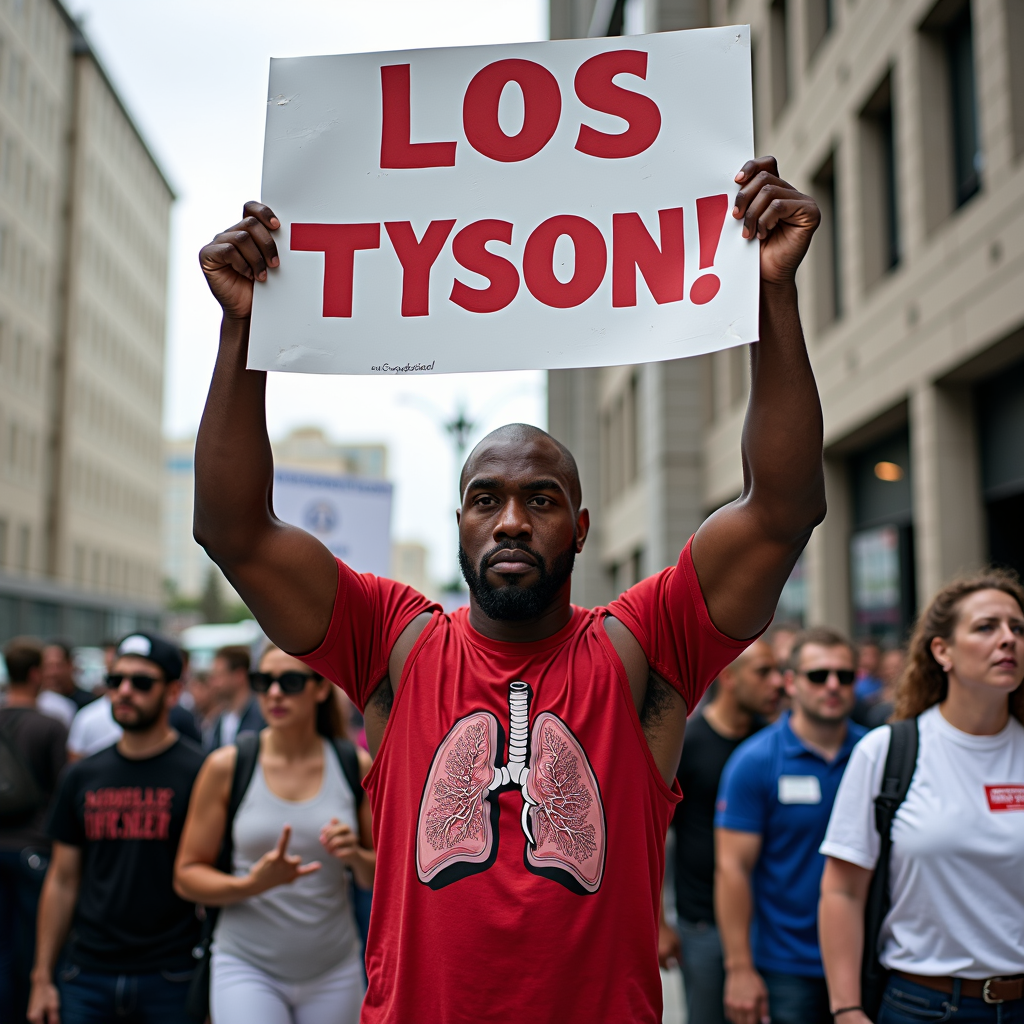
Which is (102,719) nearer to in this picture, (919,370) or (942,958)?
(942,958)

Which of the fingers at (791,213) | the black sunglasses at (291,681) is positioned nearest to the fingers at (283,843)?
A: the black sunglasses at (291,681)

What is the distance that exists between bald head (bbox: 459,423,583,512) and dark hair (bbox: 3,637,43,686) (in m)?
5.70

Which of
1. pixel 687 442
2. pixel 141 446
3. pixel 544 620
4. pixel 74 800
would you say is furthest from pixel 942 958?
pixel 141 446

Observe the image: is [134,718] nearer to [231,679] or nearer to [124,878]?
[124,878]

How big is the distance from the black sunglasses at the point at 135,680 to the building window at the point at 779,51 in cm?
1434

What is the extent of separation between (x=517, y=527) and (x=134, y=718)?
3.03 metres

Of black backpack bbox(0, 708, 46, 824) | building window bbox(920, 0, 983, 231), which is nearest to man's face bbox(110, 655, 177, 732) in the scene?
black backpack bbox(0, 708, 46, 824)

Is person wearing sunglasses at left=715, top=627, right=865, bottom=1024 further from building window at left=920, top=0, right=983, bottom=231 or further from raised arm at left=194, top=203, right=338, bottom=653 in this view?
building window at left=920, top=0, right=983, bottom=231

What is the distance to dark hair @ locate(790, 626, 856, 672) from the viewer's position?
4.95 meters

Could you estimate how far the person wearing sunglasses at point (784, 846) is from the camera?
466 cm

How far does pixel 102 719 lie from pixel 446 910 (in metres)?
6.55

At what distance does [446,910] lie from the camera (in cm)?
238

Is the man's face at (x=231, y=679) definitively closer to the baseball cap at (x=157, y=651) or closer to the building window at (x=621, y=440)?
the baseball cap at (x=157, y=651)

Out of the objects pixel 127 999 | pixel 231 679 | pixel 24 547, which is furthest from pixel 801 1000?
pixel 24 547
